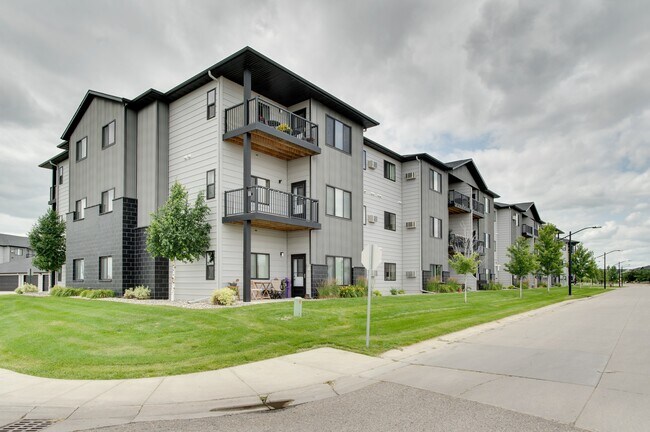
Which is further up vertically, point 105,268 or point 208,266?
point 208,266

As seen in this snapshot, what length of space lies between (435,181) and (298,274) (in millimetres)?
16103

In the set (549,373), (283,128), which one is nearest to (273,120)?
(283,128)

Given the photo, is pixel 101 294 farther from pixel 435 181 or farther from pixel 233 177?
pixel 435 181

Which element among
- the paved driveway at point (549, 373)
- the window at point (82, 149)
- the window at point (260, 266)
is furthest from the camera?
the window at point (82, 149)

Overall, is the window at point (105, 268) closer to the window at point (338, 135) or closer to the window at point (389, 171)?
the window at point (338, 135)

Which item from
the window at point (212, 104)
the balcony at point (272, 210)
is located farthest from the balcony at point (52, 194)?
the balcony at point (272, 210)

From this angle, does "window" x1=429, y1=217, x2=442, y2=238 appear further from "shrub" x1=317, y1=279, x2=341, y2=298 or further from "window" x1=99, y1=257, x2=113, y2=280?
"window" x1=99, y1=257, x2=113, y2=280

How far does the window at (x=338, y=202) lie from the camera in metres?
23.1

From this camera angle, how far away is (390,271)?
29.9 metres

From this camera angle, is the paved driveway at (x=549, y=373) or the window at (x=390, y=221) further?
the window at (x=390, y=221)

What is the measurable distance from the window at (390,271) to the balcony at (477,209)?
13.0 meters

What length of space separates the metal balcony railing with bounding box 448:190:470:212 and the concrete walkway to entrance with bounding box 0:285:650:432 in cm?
2507

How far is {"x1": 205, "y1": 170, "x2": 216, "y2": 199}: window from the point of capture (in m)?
19.7

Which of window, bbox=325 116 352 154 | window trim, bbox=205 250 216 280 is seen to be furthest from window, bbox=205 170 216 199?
window, bbox=325 116 352 154
